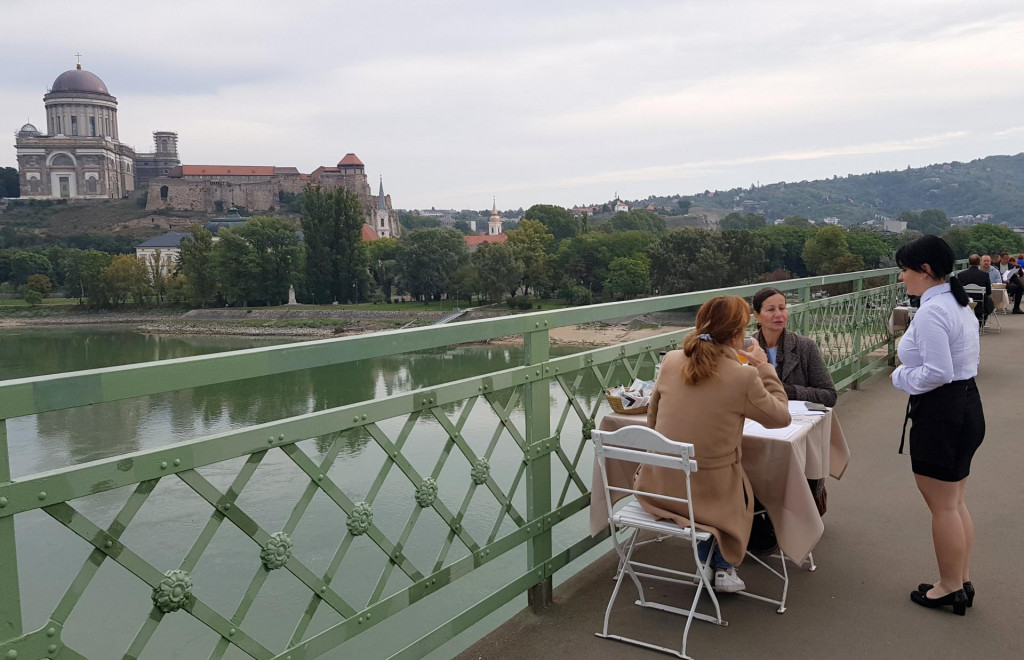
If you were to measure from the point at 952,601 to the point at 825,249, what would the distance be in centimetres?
8841

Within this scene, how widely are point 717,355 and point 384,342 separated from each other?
1271mm

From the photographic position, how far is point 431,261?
88.4m

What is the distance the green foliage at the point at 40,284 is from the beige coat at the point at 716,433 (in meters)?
110

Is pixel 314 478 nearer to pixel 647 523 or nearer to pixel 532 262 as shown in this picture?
pixel 647 523

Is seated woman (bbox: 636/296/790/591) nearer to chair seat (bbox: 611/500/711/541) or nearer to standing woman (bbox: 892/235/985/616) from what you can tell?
chair seat (bbox: 611/500/711/541)

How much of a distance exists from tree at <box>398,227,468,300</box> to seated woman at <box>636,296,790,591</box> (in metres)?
84.6

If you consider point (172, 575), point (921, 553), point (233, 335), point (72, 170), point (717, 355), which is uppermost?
point (72, 170)

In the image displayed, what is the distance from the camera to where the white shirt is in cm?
317

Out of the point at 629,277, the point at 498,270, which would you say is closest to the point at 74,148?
the point at 498,270

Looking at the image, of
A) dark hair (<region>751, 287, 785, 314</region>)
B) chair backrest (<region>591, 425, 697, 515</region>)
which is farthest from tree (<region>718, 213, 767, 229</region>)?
chair backrest (<region>591, 425, 697, 515</region>)

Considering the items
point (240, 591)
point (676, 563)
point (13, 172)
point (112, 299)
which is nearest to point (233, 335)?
point (112, 299)

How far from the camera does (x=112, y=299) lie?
9538 centimetres

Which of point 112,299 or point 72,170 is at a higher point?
point 72,170

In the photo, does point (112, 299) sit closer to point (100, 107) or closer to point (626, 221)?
point (100, 107)
